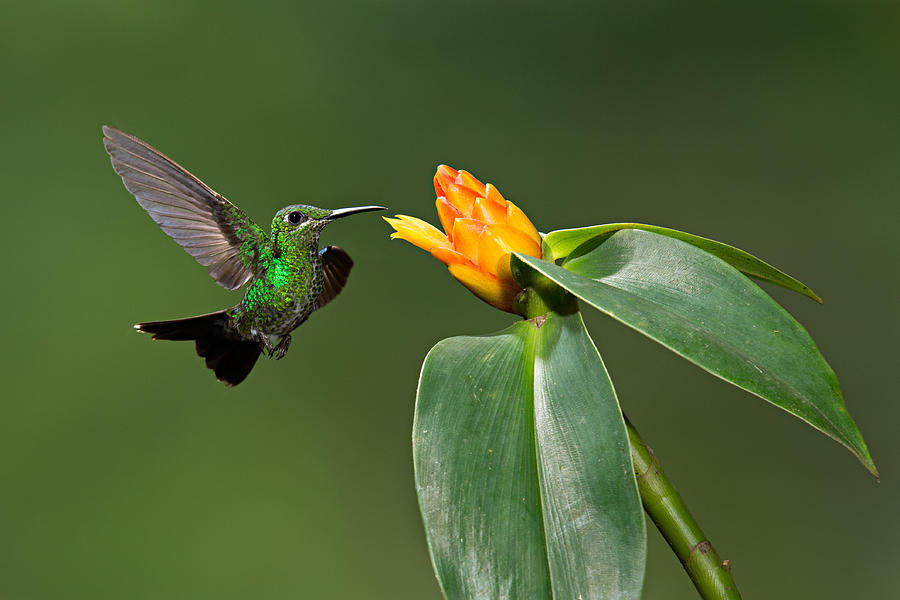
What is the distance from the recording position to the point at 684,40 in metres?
1.77

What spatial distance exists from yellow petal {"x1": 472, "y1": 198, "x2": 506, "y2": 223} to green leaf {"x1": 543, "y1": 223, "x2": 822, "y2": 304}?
35mm

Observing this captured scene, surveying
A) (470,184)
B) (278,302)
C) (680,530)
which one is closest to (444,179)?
(470,184)

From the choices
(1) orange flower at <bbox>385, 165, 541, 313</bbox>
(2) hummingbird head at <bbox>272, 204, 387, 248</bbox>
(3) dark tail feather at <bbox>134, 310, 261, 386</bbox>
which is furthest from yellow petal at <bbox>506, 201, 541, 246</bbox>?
(3) dark tail feather at <bbox>134, 310, 261, 386</bbox>

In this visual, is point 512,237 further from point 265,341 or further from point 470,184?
point 265,341

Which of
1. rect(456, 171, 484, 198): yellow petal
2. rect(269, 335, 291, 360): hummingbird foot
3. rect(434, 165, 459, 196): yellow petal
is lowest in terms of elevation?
rect(269, 335, 291, 360): hummingbird foot

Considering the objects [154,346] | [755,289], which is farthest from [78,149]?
[755,289]

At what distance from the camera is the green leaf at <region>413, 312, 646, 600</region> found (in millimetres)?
375

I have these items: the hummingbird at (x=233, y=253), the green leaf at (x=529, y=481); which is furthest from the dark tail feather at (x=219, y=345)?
the green leaf at (x=529, y=481)

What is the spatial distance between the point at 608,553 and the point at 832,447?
4.90ft

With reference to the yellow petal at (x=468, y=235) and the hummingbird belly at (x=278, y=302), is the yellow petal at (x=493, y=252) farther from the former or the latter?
the hummingbird belly at (x=278, y=302)

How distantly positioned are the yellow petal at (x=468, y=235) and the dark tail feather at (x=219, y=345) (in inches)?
7.8

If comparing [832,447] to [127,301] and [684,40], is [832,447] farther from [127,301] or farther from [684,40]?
[127,301]

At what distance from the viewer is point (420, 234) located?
0.51 metres

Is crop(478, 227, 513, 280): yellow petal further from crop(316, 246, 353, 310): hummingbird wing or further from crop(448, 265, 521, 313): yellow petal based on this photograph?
crop(316, 246, 353, 310): hummingbird wing
